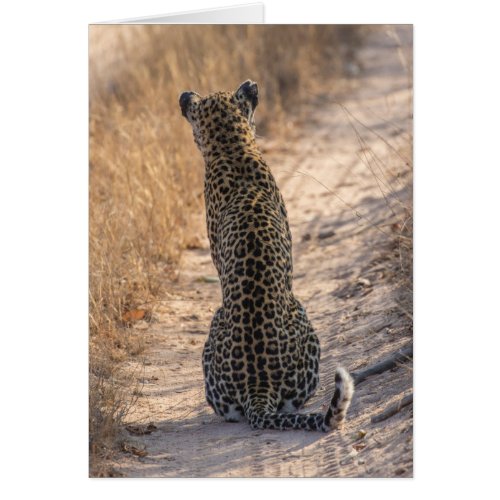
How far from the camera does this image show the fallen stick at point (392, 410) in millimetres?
5488

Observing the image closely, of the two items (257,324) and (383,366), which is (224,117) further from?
(383,366)

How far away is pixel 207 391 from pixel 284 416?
1.60ft

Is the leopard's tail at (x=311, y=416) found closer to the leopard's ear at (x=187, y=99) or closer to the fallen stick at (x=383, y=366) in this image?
the fallen stick at (x=383, y=366)

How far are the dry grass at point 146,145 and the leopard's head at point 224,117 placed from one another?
944 millimetres

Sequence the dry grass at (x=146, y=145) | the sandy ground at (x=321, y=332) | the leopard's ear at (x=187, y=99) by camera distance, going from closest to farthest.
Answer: the sandy ground at (x=321, y=332) < the leopard's ear at (x=187, y=99) < the dry grass at (x=146, y=145)

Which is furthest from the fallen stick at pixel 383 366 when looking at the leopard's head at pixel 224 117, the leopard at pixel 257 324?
the leopard's head at pixel 224 117

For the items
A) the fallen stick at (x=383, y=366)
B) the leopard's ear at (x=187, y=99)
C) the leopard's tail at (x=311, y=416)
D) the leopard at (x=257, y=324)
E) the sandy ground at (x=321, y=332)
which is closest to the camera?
the leopard's tail at (x=311, y=416)

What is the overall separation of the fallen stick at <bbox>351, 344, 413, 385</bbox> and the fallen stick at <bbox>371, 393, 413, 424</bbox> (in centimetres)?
34

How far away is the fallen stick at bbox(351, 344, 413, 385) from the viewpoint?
5.85 metres

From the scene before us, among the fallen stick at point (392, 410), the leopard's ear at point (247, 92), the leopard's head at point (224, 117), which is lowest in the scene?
the fallen stick at point (392, 410)

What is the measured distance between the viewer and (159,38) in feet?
31.3

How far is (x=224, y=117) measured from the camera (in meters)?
5.93
